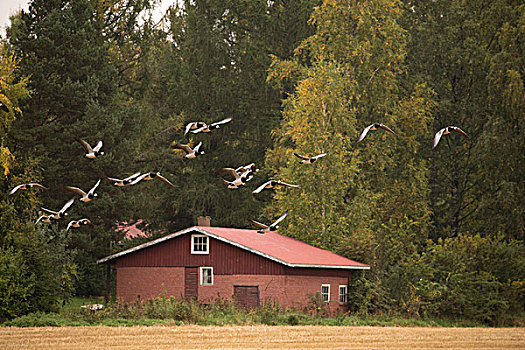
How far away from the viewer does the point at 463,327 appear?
42.4m

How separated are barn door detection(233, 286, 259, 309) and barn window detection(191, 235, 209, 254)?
271cm

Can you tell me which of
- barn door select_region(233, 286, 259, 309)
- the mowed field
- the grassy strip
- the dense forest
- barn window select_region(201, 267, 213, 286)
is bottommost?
the mowed field

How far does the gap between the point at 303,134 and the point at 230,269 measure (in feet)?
38.7

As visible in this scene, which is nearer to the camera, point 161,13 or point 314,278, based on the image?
point 314,278

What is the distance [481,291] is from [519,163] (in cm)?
969

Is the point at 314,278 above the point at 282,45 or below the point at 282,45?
below

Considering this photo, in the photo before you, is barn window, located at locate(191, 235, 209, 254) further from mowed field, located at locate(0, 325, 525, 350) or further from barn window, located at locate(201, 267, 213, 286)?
mowed field, located at locate(0, 325, 525, 350)

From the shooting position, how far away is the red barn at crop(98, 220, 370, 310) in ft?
142

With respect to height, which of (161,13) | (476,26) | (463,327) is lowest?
(463,327)

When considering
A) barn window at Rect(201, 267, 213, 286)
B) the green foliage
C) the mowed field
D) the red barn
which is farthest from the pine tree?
the green foliage

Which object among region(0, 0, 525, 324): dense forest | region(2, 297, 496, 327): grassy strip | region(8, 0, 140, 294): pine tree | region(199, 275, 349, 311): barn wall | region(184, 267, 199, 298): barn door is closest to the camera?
region(2, 297, 496, 327): grassy strip

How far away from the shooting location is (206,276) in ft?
147

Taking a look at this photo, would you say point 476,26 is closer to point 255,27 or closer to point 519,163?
point 519,163

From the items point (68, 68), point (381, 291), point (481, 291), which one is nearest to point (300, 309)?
point (381, 291)
